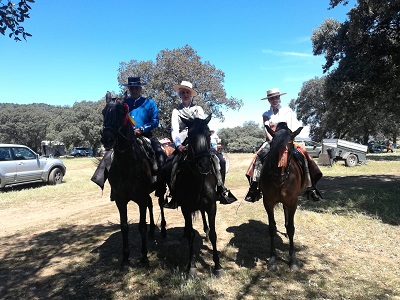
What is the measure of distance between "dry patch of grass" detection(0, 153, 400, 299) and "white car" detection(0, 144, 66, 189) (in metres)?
5.18

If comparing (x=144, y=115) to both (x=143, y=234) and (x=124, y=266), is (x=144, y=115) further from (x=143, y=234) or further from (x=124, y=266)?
(x=124, y=266)

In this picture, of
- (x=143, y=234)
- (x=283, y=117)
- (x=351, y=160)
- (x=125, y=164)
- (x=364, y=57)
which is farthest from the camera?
(x=351, y=160)

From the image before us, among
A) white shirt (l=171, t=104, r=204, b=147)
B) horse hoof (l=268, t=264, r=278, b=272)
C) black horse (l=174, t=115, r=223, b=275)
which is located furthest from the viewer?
white shirt (l=171, t=104, r=204, b=147)

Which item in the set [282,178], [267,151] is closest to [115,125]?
[282,178]

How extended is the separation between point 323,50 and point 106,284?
570 inches

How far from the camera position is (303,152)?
5836 millimetres

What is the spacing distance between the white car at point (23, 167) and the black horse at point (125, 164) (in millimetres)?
11354

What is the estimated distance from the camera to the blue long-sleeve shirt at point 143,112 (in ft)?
20.2

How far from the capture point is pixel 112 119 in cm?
448

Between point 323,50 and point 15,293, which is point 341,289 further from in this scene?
point 323,50

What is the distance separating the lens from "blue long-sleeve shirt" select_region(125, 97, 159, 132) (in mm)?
6172

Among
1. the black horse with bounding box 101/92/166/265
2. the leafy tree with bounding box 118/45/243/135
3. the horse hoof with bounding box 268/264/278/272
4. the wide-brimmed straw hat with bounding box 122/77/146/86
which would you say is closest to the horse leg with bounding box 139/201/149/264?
the black horse with bounding box 101/92/166/265

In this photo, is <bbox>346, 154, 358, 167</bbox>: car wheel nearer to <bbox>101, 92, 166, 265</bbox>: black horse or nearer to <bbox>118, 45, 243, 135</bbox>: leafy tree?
<bbox>118, 45, 243, 135</bbox>: leafy tree

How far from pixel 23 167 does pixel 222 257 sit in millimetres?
13106
